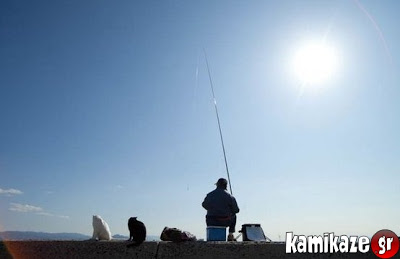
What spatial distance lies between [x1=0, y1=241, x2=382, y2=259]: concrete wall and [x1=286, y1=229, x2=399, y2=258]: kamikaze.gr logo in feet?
0.24

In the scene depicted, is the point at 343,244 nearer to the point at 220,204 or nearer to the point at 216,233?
the point at 216,233

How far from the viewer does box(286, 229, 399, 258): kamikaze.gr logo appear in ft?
16.1

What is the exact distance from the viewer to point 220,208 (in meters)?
7.91

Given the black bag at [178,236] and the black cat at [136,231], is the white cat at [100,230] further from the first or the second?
the black bag at [178,236]

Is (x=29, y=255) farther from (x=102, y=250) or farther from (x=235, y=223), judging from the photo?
(x=235, y=223)

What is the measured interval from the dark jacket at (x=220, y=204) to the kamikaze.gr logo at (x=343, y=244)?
2.89m

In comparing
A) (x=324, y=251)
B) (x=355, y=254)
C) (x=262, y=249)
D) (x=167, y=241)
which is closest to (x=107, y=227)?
(x=167, y=241)

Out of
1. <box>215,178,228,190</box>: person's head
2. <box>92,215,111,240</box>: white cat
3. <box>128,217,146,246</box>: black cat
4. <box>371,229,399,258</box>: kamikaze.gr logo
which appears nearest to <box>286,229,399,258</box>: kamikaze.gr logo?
<box>371,229,399,258</box>: kamikaze.gr logo

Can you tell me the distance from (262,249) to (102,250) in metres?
2.26

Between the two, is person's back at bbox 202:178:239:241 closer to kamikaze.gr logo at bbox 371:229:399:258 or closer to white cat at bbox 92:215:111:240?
white cat at bbox 92:215:111:240

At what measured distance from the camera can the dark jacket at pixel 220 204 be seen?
792cm

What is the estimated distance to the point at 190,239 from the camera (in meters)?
5.06

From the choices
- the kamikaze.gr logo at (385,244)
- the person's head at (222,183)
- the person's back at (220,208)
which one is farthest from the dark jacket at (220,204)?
the kamikaze.gr logo at (385,244)

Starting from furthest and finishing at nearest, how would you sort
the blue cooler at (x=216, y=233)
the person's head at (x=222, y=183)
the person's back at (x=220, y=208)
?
the person's head at (x=222, y=183) < the person's back at (x=220, y=208) < the blue cooler at (x=216, y=233)
